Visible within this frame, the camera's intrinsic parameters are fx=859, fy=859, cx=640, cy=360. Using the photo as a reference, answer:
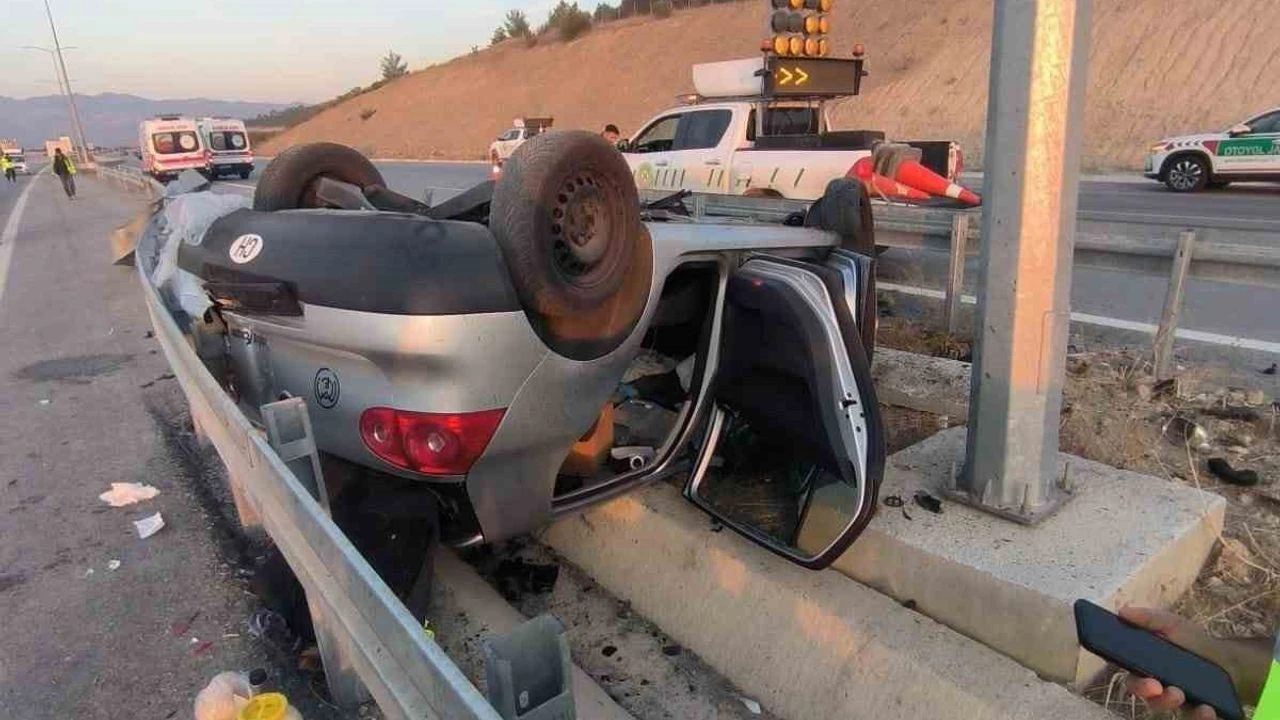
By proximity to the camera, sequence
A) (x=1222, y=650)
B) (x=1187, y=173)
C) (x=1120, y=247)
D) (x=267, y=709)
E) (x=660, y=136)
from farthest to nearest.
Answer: (x=1187, y=173), (x=660, y=136), (x=1120, y=247), (x=267, y=709), (x=1222, y=650)

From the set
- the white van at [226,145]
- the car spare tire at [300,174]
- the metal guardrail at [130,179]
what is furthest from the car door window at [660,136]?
the white van at [226,145]

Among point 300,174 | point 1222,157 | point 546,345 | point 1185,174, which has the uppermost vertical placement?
point 300,174

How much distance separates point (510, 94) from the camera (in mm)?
68750

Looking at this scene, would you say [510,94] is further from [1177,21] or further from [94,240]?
[94,240]

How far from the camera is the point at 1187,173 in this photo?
17.6m

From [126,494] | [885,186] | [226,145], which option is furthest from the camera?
[226,145]

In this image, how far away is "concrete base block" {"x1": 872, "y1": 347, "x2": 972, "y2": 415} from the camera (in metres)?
4.31

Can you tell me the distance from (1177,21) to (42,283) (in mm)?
33617

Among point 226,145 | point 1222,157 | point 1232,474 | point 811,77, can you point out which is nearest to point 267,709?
point 1232,474

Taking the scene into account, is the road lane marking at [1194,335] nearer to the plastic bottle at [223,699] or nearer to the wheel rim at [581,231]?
the wheel rim at [581,231]

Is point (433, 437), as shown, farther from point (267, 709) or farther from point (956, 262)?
point (956, 262)

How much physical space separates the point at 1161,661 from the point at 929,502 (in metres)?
1.28

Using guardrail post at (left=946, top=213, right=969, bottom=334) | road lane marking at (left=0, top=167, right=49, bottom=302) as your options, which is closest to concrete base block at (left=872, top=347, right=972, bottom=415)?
guardrail post at (left=946, top=213, right=969, bottom=334)

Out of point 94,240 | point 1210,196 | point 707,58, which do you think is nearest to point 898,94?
point 1210,196
